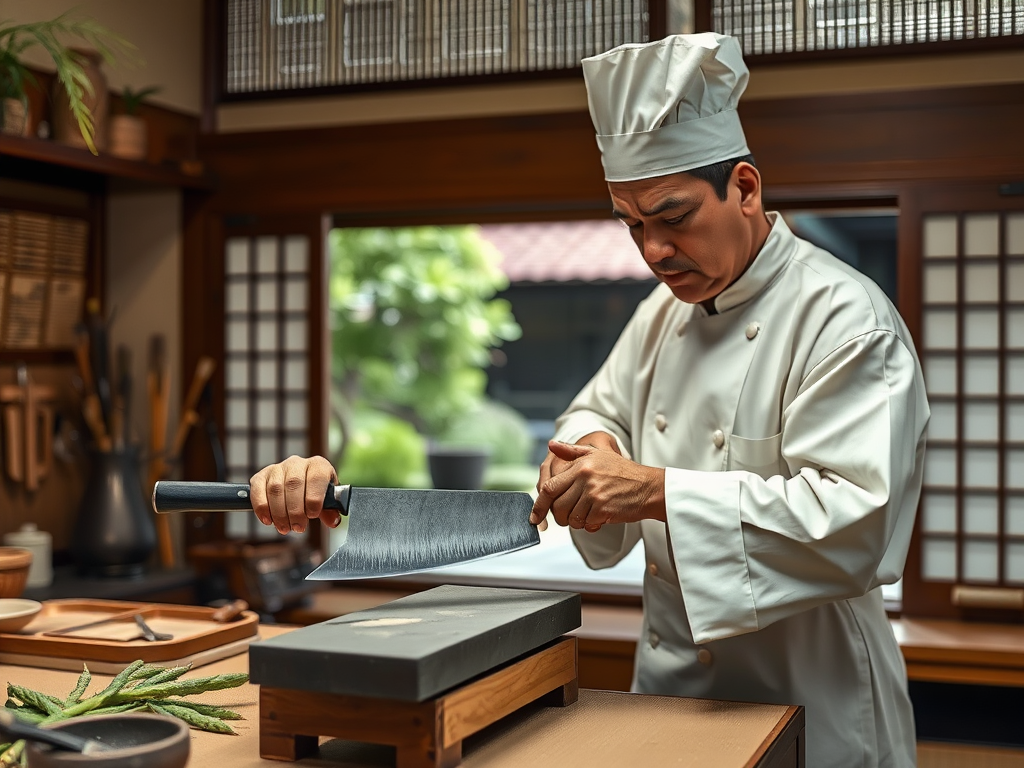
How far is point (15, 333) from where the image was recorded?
3963mm

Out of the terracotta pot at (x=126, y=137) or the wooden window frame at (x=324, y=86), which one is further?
the terracotta pot at (x=126, y=137)

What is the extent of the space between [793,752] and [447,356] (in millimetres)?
7416

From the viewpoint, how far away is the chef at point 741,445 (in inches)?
65.2

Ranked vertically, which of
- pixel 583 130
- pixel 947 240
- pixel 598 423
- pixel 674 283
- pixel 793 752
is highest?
pixel 583 130

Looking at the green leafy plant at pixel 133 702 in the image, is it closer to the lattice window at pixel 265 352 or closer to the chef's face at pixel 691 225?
the chef's face at pixel 691 225

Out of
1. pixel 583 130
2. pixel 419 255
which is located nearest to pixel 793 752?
pixel 583 130

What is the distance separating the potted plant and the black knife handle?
2581mm

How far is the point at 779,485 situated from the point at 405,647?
2.15 ft

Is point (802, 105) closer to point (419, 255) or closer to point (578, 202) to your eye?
point (578, 202)

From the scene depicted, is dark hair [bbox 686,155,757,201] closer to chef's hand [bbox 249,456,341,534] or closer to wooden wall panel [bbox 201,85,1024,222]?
chef's hand [bbox 249,456,341,534]

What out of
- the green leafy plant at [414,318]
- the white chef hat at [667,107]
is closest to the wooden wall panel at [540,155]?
the white chef hat at [667,107]

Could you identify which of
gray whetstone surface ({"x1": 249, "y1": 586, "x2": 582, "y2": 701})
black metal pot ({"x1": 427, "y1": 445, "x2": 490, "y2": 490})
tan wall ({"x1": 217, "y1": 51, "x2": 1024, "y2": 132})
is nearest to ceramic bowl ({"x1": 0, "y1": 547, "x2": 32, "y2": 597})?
gray whetstone surface ({"x1": 249, "y1": 586, "x2": 582, "y2": 701})

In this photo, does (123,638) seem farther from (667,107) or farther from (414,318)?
(414,318)

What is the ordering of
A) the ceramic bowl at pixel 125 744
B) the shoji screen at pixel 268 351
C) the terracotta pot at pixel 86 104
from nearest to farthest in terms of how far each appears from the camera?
the ceramic bowl at pixel 125 744 < the terracotta pot at pixel 86 104 < the shoji screen at pixel 268 351
